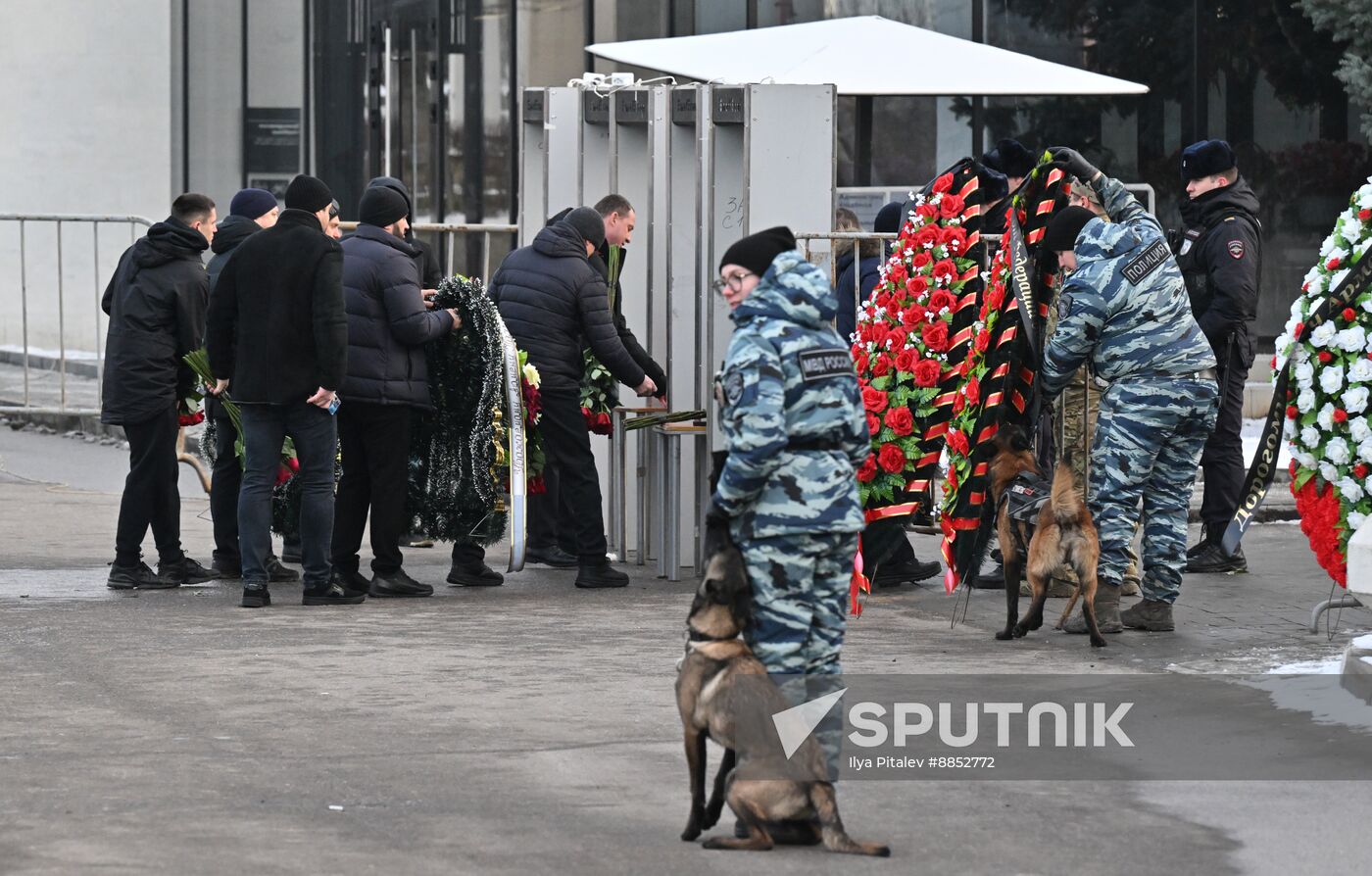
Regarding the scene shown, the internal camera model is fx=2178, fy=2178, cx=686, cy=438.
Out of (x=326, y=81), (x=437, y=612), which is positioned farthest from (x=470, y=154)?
(x=437, y=612)

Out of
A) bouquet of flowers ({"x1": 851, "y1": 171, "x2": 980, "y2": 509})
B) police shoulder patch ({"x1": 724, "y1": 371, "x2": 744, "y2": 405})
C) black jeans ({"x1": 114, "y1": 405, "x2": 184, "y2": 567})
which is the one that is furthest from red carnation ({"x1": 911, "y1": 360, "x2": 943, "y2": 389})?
police shoulder patch ({"x1": 724, "y1": 371, "x2": 744, "y2": 405})

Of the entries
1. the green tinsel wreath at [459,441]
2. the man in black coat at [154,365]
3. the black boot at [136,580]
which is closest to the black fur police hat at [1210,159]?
the green tinsel wreath at [459,441]

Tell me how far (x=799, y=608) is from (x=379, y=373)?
482cm

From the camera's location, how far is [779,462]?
6023mm

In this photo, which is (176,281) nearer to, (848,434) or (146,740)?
(146,740)

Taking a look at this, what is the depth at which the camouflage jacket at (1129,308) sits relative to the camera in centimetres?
920

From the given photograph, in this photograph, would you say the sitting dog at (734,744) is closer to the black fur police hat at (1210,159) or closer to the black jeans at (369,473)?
the black jeans at (369,473)

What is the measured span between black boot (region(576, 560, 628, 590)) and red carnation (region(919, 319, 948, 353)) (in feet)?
6.68

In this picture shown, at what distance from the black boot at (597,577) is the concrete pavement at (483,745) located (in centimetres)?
A: 12

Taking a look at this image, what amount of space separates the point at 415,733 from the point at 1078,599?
3.87 metres

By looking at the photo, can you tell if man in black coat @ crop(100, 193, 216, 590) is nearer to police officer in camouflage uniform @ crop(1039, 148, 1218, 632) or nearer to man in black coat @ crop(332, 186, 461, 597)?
man in black coat @ crop(332, 186, 461, 597)

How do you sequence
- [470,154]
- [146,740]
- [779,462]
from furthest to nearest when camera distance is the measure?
[470,154] → [146,740] → [779,462]

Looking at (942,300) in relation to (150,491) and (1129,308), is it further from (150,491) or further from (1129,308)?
(150,491)

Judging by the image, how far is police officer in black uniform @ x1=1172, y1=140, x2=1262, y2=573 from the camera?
37.3ft
